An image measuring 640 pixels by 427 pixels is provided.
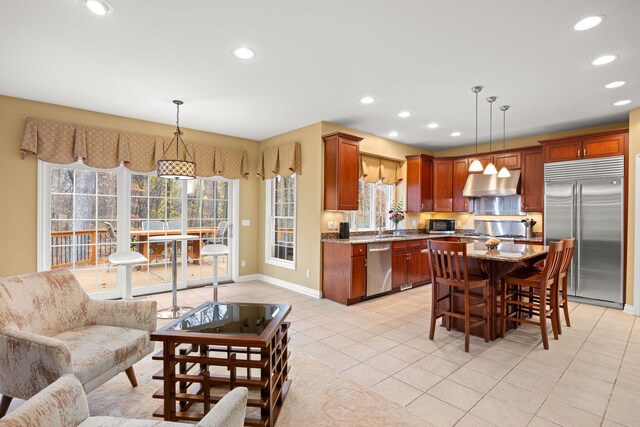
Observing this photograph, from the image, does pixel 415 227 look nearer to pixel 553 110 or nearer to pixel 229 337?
pixel 553 110

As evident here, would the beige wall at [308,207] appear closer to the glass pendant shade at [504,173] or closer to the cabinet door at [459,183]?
the glass pendant shade at [504,173]

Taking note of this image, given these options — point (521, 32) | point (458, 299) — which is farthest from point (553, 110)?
point (458, 299)

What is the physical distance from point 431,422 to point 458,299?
183cm

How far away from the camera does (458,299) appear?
11.8 feet

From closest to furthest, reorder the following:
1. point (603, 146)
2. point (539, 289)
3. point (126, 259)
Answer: point (539, 289)
point (126, 259)
point (603, 146)

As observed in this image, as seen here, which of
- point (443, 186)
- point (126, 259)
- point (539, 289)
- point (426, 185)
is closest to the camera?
point (539, 289)

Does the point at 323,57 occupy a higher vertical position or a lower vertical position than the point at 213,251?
higher

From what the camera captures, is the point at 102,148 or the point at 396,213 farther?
the point at 396,213

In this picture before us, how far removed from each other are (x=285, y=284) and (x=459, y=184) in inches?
162

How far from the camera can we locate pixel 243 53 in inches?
114

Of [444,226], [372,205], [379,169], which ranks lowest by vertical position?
[444,226]

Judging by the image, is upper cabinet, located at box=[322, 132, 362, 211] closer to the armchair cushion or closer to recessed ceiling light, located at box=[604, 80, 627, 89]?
recessed ceiling light, located at box=[604, 80, 627, 89]

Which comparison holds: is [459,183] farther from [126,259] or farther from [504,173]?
[126,259]

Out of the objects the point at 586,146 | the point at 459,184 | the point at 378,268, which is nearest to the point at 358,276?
the point at 378,268
